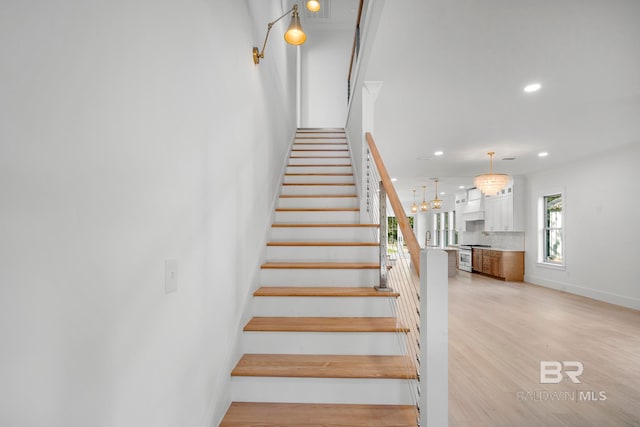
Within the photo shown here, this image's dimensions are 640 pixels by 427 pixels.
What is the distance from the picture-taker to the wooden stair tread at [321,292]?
236 cm

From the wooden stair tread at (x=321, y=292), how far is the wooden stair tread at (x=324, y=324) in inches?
6.3

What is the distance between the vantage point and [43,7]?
0.69m

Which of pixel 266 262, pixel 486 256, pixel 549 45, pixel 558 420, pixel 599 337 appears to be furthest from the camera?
pixel 486 256

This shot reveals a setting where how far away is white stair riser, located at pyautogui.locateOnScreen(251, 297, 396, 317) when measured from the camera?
92.9 inches

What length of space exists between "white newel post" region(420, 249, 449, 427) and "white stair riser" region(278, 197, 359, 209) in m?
2.41

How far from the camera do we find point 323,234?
3230 mm

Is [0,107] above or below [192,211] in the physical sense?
above

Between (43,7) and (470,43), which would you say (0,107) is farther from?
(470,43)

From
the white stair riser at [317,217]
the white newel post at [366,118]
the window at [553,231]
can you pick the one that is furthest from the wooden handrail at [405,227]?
the window at [553,231]

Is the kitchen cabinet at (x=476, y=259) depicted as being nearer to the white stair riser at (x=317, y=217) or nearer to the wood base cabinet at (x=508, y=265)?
the wood base cabinet at (x=508, y=265)

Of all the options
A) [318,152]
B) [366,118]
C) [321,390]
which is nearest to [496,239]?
[318,152]

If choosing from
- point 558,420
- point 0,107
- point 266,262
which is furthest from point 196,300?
point 558,420

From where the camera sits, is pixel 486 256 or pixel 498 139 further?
pixel 486 256

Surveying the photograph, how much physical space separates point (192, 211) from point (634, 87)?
453 centimetres
